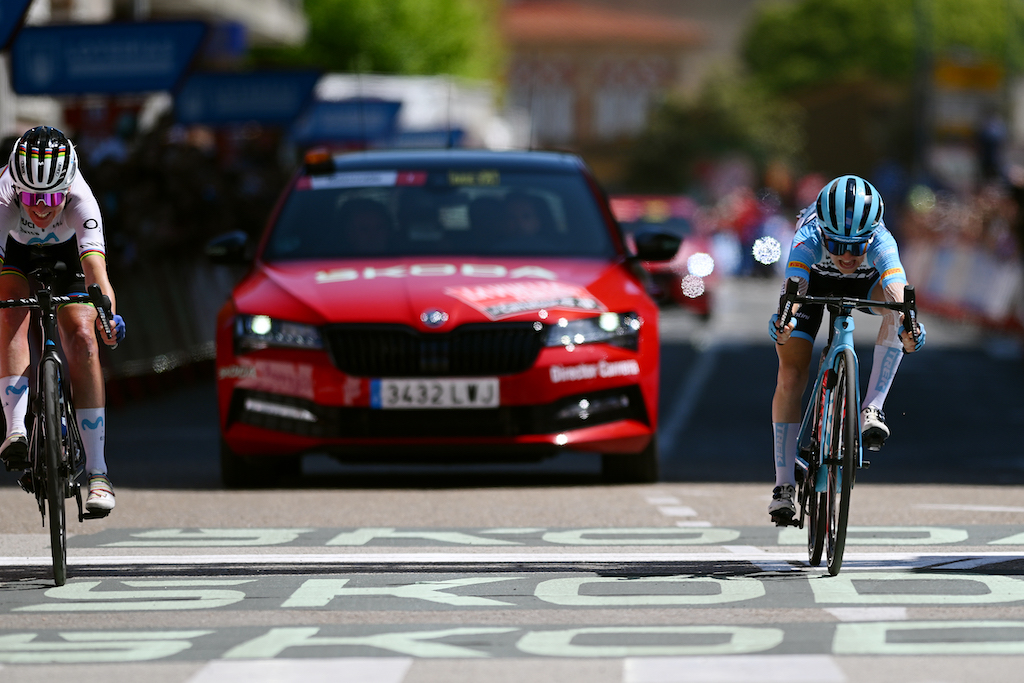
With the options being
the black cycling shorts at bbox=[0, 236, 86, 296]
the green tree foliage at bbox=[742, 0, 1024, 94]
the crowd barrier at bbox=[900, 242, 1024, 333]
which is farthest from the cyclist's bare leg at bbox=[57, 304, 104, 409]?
the green tree foliage at bbox=[742, 0, 1024, 94]

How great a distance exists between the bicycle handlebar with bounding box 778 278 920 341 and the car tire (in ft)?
12.8

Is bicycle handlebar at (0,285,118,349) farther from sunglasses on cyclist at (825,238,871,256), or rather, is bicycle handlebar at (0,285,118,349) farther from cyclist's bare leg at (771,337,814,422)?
sunglasses on cyclist at (825,238,871,256)

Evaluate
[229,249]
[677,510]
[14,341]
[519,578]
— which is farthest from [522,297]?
[14,341]

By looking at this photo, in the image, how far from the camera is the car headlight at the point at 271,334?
10.7 m

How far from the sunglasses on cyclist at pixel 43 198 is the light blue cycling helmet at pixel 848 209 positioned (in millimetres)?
2827

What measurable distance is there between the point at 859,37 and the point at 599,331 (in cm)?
12697

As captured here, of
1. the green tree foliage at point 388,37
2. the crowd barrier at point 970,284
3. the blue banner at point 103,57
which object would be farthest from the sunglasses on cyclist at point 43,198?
the green tree foliage at point 388,37

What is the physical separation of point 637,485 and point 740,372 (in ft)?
30.7

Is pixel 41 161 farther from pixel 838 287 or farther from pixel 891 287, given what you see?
pixel 891 287

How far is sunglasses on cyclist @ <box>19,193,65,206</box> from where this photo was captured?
8.06 metres

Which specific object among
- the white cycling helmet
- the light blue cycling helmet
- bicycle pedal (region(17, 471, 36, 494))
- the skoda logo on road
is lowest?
bicycle pedal (region(17, 471, 36, 494))

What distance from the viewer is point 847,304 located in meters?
8.02

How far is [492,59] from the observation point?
9112cm

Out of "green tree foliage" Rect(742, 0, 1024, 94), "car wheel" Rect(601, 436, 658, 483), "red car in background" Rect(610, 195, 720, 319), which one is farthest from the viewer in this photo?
"green tree foliage" Rect(742, 0, 1024, 94)
